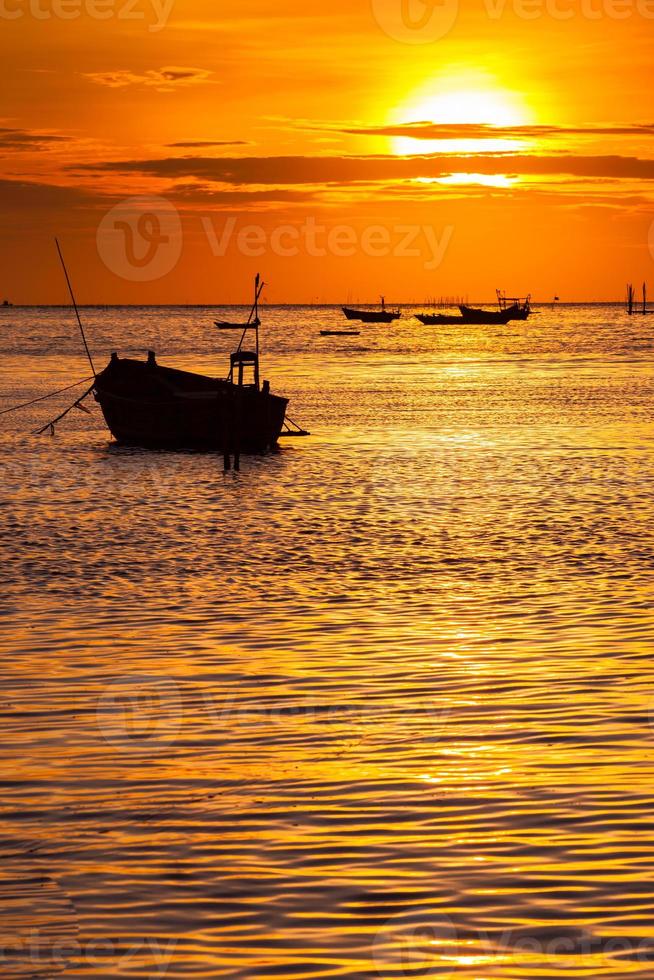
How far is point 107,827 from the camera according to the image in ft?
28.7

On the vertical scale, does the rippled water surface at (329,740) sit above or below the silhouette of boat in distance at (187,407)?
below

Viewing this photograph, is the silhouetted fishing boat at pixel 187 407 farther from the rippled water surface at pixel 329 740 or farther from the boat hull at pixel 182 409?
the rippled water surface at pixel 329 740

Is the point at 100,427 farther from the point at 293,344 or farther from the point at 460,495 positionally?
the point at 293,344

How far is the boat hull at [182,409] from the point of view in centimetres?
3753

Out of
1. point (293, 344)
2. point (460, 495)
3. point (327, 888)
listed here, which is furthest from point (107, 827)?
point (293, 344)

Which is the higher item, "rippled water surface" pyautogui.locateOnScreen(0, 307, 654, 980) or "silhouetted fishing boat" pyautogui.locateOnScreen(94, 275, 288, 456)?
"silhouetted fishing boat" pyautogui.locateOnScreen(94, 275, 288, 456)

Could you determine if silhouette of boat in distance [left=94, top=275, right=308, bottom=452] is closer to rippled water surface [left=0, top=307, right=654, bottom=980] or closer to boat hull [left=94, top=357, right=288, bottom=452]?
boat hull [left=94, top=357, right=288, bottom=452]

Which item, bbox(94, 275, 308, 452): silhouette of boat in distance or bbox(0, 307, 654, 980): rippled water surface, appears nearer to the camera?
bbox(0, 307, 654, 980): rippled water surface

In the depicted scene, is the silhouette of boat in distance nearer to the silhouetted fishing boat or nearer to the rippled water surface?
the silhouetted fishing boat

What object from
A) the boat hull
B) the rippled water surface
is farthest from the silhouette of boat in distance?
the rippled water surface

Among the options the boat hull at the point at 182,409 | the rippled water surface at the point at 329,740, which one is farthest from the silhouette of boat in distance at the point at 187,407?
the rippled water surface at the point at 329,740

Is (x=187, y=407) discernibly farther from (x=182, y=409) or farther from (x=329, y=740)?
(x=329, y=740)

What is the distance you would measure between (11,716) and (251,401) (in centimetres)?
2655

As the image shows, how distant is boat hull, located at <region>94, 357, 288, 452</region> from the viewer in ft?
123
